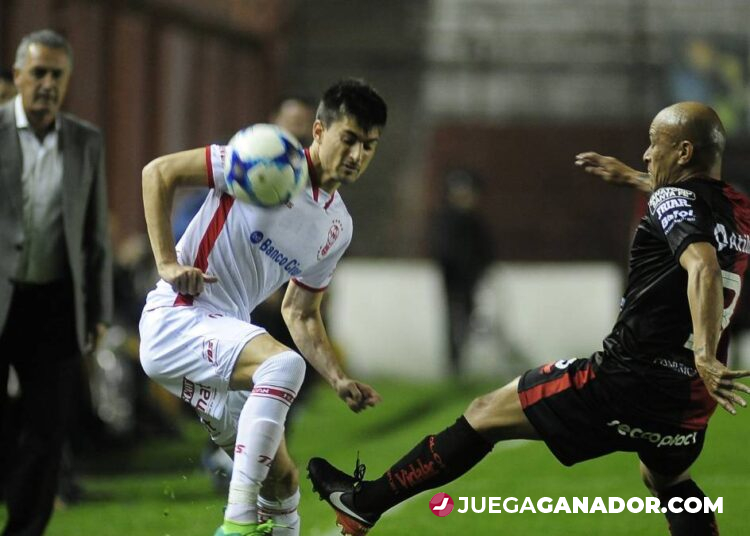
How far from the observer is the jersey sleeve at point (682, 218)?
5.46 m

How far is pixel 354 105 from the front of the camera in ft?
19.7


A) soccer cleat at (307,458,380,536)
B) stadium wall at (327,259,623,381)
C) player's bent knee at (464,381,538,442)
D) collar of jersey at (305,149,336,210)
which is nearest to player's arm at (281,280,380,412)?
soccer cleat at (307,458,380,536)

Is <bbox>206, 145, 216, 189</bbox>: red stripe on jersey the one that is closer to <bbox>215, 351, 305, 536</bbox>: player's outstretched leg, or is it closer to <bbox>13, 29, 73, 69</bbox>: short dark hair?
<bbox>215, 351, 305, 536</bbox>: player's outstretched leg

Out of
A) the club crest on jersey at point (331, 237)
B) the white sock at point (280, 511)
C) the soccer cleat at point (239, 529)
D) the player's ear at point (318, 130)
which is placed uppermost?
the player's ear at point (318, 130)

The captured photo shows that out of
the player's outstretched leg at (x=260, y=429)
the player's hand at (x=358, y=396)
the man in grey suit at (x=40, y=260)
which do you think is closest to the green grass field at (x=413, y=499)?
the man in grey suit at (x=40, y=260)

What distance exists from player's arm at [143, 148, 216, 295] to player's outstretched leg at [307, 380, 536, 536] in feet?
3.66

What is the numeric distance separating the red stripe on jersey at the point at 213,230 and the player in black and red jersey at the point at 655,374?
1.16 m

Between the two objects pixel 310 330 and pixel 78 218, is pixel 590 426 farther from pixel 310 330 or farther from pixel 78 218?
pixel 78 218

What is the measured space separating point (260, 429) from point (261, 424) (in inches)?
0.8

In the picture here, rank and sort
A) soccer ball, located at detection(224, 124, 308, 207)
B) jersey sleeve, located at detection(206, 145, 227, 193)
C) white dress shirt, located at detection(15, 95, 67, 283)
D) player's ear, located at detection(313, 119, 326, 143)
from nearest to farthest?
soccer ball, located at detection(224, 124, 308, 207), jersey sleeve, located at detection(206, 145, 227, 193), player's ear, located at detection(313, 119, 326, 143), white dress shirt, located at detection(15, 95, 67, 283)

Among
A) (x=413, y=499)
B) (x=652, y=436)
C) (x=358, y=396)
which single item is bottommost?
(x=413, y=499)

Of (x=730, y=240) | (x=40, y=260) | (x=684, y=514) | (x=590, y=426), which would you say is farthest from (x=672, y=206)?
(x=40, y=260)

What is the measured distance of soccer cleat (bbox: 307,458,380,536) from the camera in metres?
6.16

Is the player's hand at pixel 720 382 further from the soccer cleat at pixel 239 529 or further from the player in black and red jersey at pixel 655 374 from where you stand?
the soccer cleat at pixel 239 529
